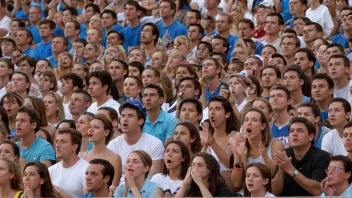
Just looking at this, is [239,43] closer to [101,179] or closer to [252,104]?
[252,104]

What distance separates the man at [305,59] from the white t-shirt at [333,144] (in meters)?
2.76

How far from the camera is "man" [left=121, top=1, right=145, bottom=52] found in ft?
59.0

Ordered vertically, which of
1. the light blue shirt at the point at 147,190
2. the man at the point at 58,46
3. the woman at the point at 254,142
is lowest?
the light blue shirt at the point at 147,190

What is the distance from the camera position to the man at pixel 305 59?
14.7 meters

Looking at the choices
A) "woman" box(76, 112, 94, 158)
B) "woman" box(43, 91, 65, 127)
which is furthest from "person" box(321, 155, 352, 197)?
"woman" box(43, 91, 65, 127)

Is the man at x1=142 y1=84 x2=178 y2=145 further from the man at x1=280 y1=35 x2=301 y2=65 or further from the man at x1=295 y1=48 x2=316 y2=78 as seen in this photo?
the man at x1=280 y1=35 x2=301 y2=65

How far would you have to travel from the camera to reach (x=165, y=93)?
14773 millimetres

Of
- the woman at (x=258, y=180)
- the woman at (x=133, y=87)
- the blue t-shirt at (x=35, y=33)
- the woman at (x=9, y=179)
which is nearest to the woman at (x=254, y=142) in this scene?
the woman at (x=258, y=180)

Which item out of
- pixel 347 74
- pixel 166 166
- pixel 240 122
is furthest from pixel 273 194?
pixel 347 74

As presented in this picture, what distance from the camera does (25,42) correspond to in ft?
61.7

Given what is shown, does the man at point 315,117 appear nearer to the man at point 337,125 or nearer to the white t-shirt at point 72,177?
the man at point 337,125

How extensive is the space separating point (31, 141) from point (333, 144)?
352 cm

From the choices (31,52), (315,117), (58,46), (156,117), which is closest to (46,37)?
(31,52)

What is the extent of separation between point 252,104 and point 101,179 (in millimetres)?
2417
